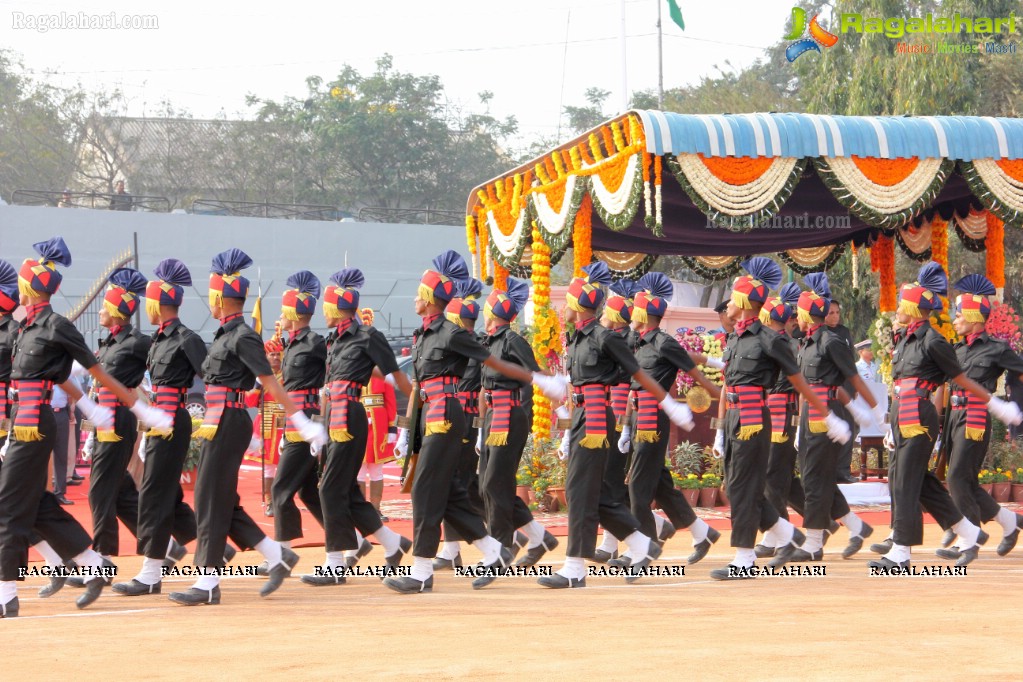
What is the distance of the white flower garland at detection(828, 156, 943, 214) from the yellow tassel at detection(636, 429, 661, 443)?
561 cm

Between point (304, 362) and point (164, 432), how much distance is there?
57.1 inches

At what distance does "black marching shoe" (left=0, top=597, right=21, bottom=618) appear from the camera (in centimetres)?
834

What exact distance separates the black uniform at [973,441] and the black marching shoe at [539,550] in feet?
9.71

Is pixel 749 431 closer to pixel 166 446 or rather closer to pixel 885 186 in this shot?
pixel 166 446

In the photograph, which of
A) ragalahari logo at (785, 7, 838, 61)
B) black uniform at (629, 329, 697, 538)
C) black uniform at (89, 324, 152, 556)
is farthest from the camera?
ragalahari logo at (785, 7, 838, 61)

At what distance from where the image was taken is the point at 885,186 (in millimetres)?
15344

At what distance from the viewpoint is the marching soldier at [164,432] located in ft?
29.5

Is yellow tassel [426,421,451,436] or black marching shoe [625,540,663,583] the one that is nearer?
yellow tassel [426,421,451,436]

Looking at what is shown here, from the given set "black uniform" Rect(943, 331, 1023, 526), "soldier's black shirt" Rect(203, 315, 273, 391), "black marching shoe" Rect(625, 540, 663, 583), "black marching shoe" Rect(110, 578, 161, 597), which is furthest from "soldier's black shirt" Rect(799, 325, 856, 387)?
"black marching shoe" Rect(110, 578, 161, 597)

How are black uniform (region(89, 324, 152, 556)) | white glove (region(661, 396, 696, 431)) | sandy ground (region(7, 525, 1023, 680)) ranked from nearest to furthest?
1. sandy ground (region(7, 525, 1023, 680))
2. black uniform (region(89, 324, 152, 556))
3. white glove (region(661, 396, 696, 431))

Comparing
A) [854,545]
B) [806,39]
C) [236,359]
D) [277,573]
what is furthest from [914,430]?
[806,39]

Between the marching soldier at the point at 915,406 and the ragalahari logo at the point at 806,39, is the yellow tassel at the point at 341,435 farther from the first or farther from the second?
the ragalahari logo at the point at 806,39

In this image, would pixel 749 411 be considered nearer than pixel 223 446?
No

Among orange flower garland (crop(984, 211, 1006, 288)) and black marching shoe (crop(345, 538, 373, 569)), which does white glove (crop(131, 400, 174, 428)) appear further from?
orange flower garland (crop(984, 211, 1006, 288))
